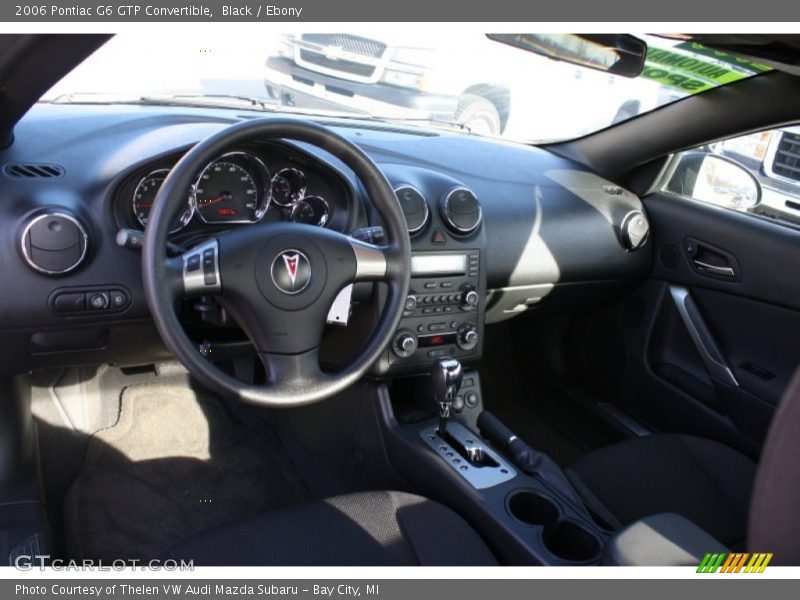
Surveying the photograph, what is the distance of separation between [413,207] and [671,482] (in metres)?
1.11

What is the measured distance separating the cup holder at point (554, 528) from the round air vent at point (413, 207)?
0.83 m

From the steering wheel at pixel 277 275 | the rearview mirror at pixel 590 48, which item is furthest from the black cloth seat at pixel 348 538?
the rearview mirror at pixel 590 48

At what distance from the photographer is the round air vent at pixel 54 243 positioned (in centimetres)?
172

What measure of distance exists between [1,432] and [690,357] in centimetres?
239

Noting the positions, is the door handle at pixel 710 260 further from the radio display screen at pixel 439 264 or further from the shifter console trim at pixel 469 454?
the shifter console trim at pixel 469 454

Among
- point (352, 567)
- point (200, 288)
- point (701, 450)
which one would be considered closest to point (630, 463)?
A: point (701, 450)

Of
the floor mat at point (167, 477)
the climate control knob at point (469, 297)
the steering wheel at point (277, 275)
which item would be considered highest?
the steering wheel at point (277, 275)

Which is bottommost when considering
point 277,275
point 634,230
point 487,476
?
point 487,476

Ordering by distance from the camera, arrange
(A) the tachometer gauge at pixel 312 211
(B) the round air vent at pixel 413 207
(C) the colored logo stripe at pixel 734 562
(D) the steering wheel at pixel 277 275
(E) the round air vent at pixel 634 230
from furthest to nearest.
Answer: (E) the round air vent at pixel 634 230 → (B) the round air vent at pixel 413 207 → (A) the tachometer gauge at pixel 312 211 → (D) the steering wheel at pixel 277 275 → (C) the colored logo stripe at pixel 734 562

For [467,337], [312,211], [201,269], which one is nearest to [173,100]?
[312,211]

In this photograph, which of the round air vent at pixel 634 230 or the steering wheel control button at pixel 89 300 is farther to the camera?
the round air vent at pixel 634 230

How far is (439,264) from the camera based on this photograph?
2.21 m

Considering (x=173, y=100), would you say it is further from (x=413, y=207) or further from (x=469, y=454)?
(x=469, y=454)

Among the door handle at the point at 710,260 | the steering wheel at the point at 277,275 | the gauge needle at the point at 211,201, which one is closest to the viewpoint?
the steering wheel at the point at 277,275
